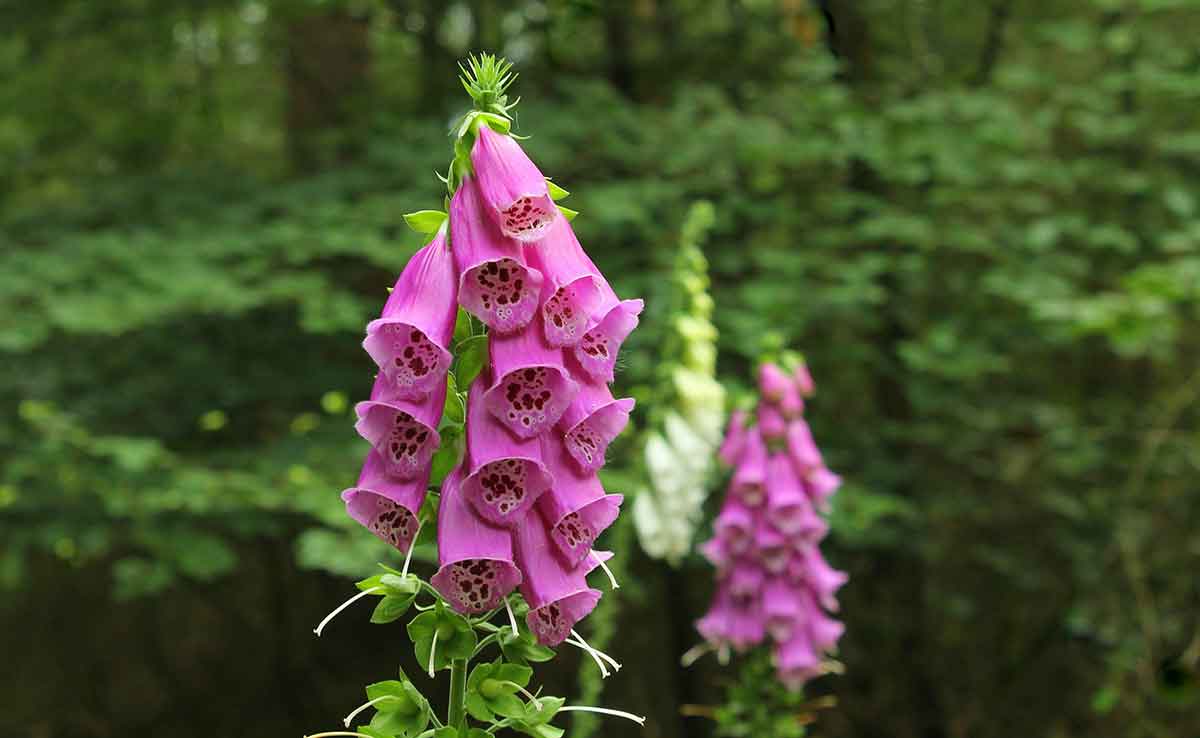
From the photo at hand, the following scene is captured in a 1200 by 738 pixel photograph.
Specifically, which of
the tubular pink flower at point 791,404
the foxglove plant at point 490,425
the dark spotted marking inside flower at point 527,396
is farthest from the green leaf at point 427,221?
the tubular pink flower at point 791,404

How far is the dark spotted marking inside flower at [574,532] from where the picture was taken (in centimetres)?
125

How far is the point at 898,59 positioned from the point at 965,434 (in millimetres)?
2010

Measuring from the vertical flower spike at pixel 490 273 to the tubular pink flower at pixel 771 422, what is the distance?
63.8 inches

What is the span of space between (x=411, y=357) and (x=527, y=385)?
0.13 meters

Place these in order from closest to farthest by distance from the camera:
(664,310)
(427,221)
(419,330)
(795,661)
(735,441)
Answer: (419,330) → (427,221) → (795,661) → (735,441) → (664,310)

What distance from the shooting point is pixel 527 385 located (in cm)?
121

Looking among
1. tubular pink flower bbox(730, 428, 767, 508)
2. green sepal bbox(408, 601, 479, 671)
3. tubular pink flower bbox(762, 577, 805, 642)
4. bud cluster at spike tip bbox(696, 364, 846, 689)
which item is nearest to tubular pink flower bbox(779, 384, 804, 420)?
bud cluster at spike tip bbox(696, 364, 846, 689)

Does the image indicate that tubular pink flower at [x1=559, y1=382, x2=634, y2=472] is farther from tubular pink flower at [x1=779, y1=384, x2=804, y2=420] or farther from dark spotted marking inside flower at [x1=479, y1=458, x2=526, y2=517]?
tubular pink flower at [x1=779, y1=384, x2=804, y2=420]

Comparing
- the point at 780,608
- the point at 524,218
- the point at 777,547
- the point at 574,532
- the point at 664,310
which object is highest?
the point at 664,310

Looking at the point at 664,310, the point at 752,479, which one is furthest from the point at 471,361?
the point at 664,310

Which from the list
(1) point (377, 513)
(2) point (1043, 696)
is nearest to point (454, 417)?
(1) point (377, 513)

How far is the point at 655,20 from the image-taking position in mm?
5895

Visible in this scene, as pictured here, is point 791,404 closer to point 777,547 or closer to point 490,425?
point 777,547

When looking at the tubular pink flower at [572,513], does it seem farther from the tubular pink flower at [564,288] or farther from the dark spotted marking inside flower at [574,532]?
the tubular pink flower at [564,288]
